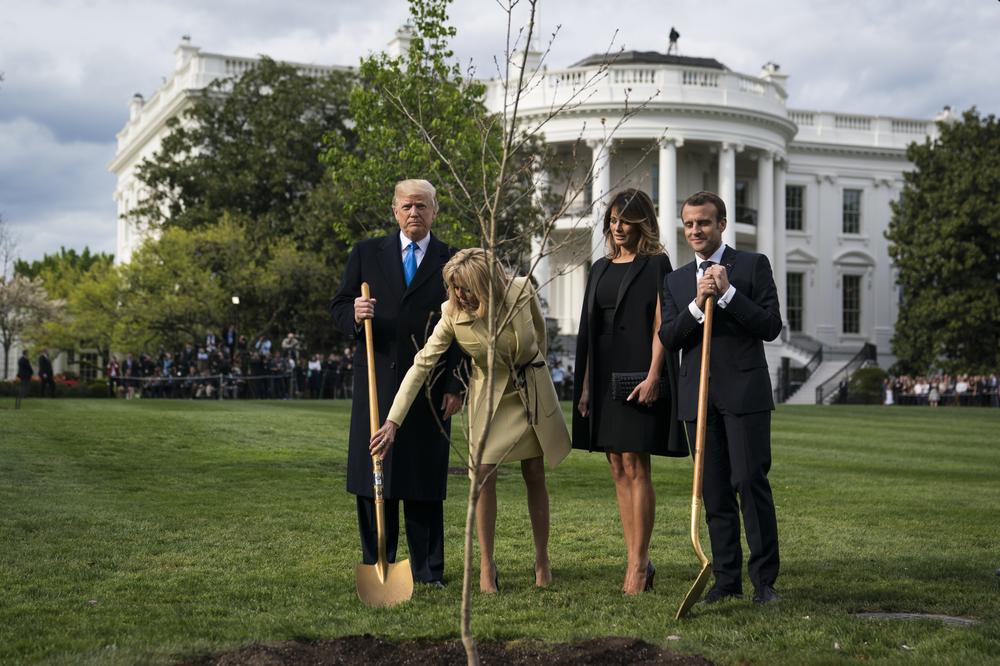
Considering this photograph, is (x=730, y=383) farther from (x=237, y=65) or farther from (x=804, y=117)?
(x=804, y=117)

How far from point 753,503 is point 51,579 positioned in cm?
386

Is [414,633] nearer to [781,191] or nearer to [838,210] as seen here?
[781,191]

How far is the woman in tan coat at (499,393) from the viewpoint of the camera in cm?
680

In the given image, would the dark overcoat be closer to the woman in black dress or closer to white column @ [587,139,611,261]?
the woman in black dress

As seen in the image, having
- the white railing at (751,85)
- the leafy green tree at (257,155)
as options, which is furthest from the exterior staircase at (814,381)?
the leafy green tree at (257,155)

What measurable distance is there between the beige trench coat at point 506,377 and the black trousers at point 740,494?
775 millimetres

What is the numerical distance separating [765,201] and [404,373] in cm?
4913

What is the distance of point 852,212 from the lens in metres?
63.1

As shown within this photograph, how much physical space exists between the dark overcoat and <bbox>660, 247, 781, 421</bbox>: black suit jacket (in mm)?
178

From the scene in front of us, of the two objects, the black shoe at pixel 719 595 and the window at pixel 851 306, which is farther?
the window at pixel 851 306

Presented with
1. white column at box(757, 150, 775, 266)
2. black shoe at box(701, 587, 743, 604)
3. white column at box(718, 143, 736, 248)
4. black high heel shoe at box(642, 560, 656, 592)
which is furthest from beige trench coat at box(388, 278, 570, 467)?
white column at box(757, 150, 775, 266)

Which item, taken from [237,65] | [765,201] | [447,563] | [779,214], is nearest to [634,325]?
[447,563]

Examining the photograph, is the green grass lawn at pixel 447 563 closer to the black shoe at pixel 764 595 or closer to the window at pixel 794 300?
the black shoe at pixel 764 595

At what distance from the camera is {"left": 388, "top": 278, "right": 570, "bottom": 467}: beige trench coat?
690 centimetres
